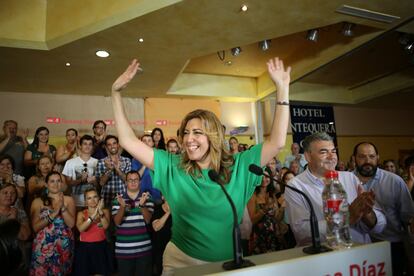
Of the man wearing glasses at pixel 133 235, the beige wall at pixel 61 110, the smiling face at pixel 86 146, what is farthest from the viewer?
the beige wall at pixel 61 110

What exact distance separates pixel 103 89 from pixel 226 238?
5317 mm

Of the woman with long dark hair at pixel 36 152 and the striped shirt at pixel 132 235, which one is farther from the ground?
the woman with long dark hair at pixel 36 152

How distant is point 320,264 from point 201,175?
598mm

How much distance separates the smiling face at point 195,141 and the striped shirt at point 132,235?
1.73 metres

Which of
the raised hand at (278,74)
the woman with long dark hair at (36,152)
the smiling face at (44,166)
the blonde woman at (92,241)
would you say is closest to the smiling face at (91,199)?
the blonde woman at (92,241)

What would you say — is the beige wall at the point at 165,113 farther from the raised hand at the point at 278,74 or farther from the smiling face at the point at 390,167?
the raised hand at the point at 278,74

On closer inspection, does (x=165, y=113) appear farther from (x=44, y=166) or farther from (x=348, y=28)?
(x=348, y=28)

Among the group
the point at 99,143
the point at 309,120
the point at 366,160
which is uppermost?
the point at 309,120

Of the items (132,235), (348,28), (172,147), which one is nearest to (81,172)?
(172,147)

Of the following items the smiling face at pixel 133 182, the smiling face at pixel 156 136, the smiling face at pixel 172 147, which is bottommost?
the smiling face at pixel 133 182

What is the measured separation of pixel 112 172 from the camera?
3.71 meters

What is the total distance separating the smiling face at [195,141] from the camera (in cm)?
132

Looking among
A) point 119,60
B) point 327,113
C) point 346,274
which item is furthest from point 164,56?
point 327,113

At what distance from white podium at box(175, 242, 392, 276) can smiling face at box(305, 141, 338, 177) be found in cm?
85
